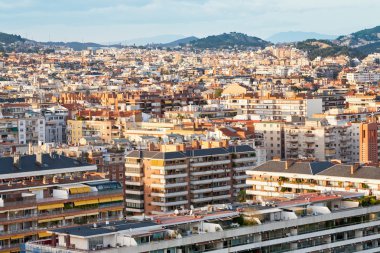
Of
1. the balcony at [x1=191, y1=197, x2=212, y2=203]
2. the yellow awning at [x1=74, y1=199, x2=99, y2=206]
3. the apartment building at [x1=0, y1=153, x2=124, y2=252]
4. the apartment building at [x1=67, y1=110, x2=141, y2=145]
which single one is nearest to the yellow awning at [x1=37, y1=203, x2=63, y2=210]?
the apartment building at [x1=0, y1=153, x2=124, y2=252]

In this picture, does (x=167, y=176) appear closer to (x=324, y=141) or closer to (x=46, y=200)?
(x=46, y=200)

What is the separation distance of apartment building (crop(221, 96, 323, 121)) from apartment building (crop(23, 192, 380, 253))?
65265mm

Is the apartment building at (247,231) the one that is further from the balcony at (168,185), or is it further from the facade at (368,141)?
the facade at (368,141)

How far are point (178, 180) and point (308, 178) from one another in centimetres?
919

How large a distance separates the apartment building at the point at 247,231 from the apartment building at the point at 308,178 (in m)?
9.00

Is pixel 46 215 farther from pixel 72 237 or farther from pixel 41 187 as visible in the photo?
pixel 72 237

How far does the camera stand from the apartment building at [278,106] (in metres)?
108

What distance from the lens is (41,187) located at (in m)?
47.9

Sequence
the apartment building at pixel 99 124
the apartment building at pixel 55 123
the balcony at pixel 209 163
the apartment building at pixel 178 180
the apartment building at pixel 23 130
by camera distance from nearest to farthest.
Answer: the apartment building at pixel 178 180 < the balcony at pixel 209 163 < the apartment building at pixel 23 130 < the apartment building at pixel 99 124 < the apartment building at pixel 55 123

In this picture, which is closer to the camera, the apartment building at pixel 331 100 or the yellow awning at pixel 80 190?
the yellow awning at pixel 80 190

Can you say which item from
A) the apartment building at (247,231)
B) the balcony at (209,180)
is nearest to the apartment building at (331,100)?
the balcony at (209,180)

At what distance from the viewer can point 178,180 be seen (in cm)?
6103

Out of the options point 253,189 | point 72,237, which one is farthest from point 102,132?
point 72,237

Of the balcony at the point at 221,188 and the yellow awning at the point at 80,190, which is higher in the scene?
the yellow awning at the point at 80,190
